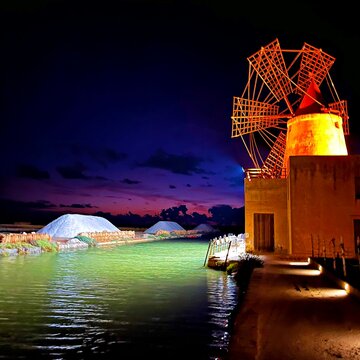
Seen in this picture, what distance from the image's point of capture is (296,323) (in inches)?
217

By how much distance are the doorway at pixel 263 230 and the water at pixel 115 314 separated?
440 centimetres

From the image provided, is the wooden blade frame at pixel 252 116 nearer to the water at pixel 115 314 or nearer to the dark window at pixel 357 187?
the dark window at pixel 357 187

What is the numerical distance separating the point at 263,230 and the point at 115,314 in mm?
11517

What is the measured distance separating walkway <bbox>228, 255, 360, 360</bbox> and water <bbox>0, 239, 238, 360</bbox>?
2.51ft

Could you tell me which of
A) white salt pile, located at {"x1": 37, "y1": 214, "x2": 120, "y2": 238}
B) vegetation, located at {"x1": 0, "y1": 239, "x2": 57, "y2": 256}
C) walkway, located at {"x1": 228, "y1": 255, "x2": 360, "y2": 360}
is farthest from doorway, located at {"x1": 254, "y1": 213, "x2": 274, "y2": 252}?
white salt pile, located at {"x1": 37, "y1": 214, "x2": 120, "y2": 238}

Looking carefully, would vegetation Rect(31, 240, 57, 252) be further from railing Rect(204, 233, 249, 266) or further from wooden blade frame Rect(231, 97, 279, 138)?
wooden blade frame Rect(231, 97, 279, 138)

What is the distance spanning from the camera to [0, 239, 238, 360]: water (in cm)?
580

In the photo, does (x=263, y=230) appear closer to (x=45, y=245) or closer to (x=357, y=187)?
(x=357, y=187)

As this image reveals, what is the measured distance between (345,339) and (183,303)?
16.5 feet

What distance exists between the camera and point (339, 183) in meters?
13.8

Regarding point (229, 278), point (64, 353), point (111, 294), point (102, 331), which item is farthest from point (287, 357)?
point (229, 278)

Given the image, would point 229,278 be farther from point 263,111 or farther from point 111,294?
point 263,111

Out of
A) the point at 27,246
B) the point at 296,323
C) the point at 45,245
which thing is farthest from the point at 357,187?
the point at 45,245

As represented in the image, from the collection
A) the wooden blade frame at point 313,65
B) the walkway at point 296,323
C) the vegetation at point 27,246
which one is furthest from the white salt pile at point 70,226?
the walkway at point 296,323
